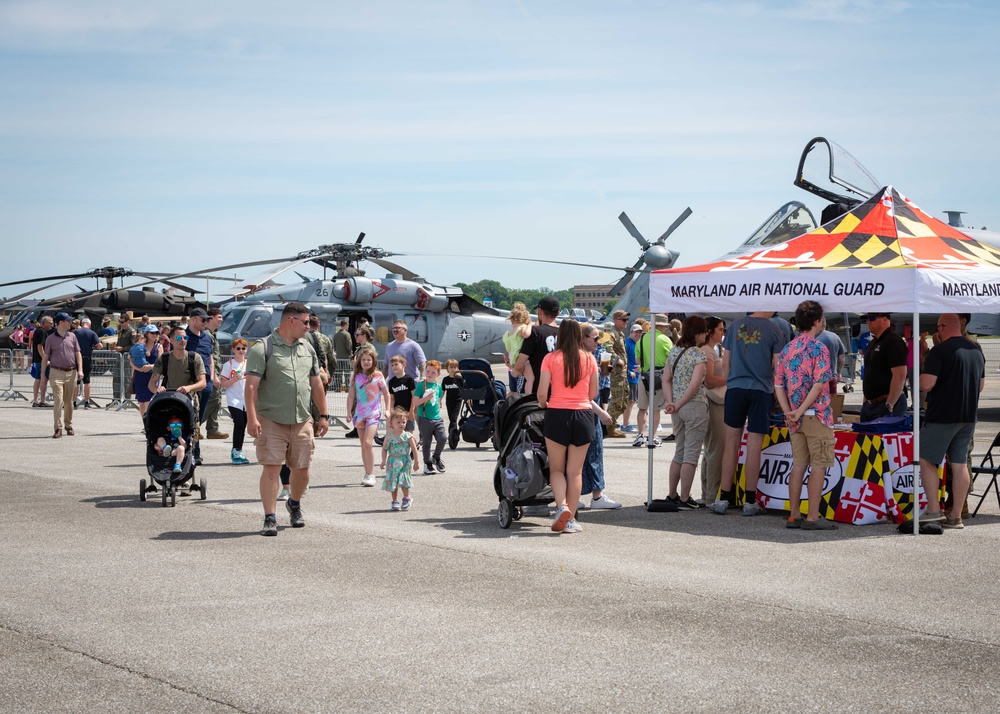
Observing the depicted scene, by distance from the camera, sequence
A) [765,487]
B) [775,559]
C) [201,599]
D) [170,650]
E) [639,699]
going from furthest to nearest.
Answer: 1. [765,487]
2. [775,559]
3. [201,599]
4. [170,650]
5. [639,699]

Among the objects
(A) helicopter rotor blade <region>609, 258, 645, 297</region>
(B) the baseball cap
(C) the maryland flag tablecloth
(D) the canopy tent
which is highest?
(A) helicopter rotor blade <region>609, 258, 645, 297</region>

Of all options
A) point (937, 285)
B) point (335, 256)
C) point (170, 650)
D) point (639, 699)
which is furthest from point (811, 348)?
point (335, 256)

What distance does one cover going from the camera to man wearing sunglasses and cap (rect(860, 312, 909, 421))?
33.4 ft

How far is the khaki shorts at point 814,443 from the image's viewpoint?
9.16 m

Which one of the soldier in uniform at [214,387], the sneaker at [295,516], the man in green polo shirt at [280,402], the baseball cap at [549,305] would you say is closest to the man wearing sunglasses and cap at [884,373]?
the baseball cap at [549,305]

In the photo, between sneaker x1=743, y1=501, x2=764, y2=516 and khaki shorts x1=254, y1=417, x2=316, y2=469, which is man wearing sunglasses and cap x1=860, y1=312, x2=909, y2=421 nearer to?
sneaker x1=743, y1=501, x2=764, y2=516

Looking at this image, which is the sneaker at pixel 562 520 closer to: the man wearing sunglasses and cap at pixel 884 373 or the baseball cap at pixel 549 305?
the baseball cap at pixel 549 305

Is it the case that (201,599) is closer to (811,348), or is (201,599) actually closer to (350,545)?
(350,545)

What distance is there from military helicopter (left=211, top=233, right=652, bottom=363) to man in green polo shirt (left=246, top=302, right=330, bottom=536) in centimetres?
1744

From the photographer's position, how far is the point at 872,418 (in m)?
10.3

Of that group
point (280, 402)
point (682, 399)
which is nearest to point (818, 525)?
point (682, 399)

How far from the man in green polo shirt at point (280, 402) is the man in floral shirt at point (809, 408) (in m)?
4.12

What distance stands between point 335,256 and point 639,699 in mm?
24784

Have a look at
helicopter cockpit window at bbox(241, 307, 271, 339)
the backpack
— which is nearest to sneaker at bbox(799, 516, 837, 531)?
the backpack
